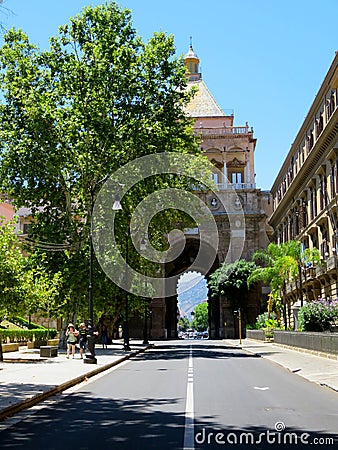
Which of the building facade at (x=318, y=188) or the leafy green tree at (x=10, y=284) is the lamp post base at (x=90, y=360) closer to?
the leafy green tree at (x=10, y=284)

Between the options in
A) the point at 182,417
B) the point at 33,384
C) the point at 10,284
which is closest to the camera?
the point at 182,417

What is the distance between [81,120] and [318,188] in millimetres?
19463

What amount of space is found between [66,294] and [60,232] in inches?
141

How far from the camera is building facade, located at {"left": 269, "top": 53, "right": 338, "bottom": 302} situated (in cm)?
4166

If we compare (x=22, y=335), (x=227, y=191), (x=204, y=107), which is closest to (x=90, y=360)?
(x=22, y=335)

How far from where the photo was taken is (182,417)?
11039mm

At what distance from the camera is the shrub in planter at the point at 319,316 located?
36.3 metres

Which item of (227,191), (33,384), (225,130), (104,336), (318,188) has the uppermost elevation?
(225,130)

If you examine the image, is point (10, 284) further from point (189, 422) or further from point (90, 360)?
point (189, 422)

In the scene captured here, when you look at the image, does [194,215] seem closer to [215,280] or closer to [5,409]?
[5,409]

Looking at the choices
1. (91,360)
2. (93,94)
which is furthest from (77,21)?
(91,360)

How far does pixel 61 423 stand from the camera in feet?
35.3

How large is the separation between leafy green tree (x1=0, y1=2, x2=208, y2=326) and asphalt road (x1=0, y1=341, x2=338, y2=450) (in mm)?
20100

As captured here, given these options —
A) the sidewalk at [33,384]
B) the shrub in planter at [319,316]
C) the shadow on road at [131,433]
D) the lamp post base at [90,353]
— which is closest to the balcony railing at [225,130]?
the shrub in planter at [319,316]
